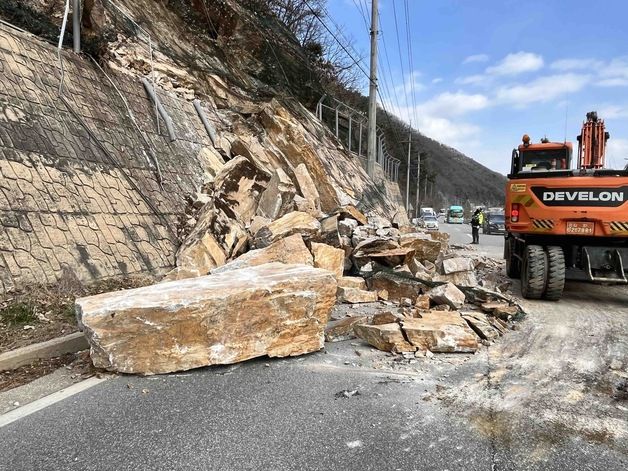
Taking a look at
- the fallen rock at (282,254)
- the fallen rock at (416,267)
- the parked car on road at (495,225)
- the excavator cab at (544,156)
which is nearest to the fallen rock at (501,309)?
the fallen rock at (416,267)

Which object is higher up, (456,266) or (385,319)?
(456,266)

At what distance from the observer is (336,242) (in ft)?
25.4

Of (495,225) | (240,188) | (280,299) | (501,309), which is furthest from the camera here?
(495,225)

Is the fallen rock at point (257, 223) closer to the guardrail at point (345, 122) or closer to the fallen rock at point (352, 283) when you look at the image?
the fallen rock at point (352, 283)

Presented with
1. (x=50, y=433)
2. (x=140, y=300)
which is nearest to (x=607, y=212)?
(x=140, y=300)

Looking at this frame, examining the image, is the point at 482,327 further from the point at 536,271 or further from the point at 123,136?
the point at 123,136

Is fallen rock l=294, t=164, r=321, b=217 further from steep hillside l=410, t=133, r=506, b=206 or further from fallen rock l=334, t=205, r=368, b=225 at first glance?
steep hillside l=410, t=133, r=506, b=206

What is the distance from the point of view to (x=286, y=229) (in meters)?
7.41

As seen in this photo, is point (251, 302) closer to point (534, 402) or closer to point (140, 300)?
point (140, 300)

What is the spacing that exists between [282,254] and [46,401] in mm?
3562

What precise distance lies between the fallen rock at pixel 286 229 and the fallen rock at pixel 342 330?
2359 millimetres

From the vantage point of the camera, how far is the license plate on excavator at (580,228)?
6863mm

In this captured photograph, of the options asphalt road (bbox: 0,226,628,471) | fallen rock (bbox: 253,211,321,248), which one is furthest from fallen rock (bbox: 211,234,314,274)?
asphalt road (bbox: 0,226,628,471)

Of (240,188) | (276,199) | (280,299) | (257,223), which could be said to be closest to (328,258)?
(257,223)
